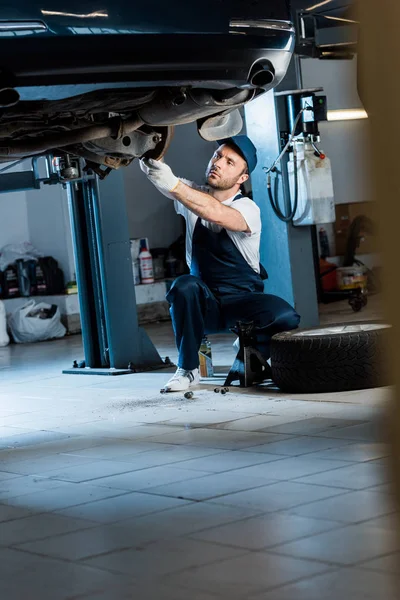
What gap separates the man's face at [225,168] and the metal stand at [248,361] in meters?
0.82

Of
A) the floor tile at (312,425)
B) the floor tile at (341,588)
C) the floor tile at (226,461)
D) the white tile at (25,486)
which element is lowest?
the floor tile at (312,425)

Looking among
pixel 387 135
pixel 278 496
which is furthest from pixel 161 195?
pixel 387 135

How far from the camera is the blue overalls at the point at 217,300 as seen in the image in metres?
5.29

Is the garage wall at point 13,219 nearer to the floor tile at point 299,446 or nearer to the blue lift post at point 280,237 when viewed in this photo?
the blue lift post at point 280,237

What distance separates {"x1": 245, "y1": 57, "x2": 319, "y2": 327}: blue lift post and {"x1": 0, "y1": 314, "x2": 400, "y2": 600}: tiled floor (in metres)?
1.72

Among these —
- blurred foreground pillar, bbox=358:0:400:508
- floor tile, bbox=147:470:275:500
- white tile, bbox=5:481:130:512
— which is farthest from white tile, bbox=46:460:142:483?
blurred foreground pillar, bbox=358:0:400:508

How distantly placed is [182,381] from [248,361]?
0.38 m

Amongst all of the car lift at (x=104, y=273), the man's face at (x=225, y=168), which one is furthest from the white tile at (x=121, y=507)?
the car lift at (x=104, y=273)

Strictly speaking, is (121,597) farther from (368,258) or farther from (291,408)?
(368,258)

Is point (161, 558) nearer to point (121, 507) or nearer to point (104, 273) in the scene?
point (121, 507)

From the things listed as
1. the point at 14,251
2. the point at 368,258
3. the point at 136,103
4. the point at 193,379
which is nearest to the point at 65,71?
the point at 136,103

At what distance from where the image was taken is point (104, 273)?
6.51 metres

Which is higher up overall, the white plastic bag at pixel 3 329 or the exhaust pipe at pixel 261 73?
the exhaust pipe at pixel 261 73

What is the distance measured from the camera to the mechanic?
5258mm
